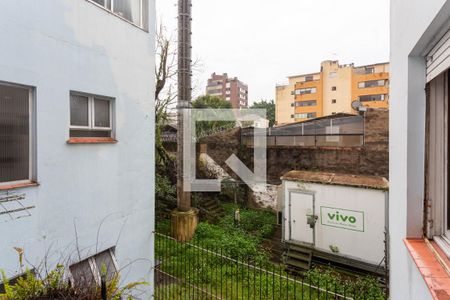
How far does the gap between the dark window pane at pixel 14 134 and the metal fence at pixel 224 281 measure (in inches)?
151

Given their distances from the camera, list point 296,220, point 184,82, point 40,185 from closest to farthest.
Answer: point 40,185 < point 296,220 < point 184,82

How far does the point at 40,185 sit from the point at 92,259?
166cm

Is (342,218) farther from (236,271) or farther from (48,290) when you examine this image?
(48,290)

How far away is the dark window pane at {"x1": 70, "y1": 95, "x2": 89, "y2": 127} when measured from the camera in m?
4.36

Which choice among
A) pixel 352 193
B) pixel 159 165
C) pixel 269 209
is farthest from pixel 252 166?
pixel 352 193

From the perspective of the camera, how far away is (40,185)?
378 centimetres

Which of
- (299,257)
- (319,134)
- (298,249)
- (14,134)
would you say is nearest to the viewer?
(14,134)

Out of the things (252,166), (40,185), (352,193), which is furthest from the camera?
(252,166)

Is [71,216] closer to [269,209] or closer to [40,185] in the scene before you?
[40,185]

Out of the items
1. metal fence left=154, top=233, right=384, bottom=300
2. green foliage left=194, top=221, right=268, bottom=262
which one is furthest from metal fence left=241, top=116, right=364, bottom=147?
metal fence left=154, top=233, right=384, bottom=300

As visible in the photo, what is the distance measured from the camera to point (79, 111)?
447cm

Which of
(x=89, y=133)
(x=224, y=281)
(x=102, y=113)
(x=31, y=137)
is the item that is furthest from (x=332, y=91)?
(x=31, y=137)

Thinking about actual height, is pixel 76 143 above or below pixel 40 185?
above

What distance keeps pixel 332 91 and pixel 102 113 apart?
36680 millimetres
